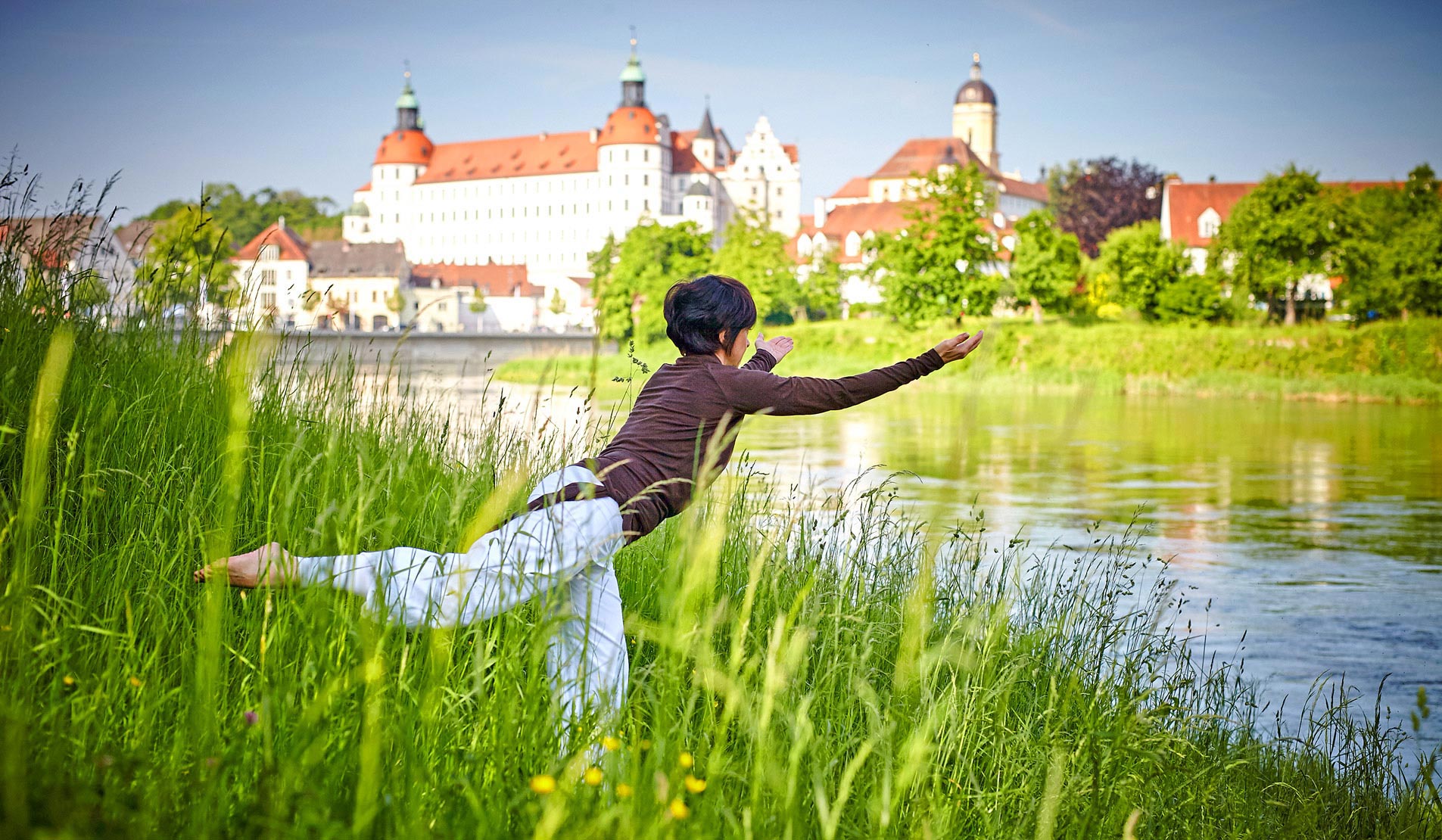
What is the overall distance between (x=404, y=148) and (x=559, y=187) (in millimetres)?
20782

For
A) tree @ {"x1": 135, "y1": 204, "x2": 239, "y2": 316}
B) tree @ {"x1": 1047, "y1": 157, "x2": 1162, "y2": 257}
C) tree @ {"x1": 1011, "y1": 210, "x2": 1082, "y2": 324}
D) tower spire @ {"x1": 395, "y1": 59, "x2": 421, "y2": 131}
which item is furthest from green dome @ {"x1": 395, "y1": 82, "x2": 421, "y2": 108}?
tree @ {"x1": 135, "y1": 204, "x2": 239, "y2": 316}

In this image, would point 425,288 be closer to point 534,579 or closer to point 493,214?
point 493,214

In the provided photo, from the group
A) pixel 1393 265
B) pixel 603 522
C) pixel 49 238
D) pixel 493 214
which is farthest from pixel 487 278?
pixel 603 522

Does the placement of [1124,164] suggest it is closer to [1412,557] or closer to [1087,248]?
[1087,248]

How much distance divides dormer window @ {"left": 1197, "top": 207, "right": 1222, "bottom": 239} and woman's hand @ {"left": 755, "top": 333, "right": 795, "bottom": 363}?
82.5 meters

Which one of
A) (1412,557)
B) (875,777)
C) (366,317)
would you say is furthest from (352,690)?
(366,317)

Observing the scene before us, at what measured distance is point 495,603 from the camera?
9.84 feet

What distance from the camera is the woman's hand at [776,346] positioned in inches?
175

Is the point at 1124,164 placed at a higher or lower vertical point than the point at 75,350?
higher

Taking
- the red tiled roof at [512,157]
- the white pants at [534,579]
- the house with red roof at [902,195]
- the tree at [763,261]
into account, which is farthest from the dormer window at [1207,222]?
the white pants at [534,579]

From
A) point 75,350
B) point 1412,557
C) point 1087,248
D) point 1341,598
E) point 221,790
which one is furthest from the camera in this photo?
point 1087,248

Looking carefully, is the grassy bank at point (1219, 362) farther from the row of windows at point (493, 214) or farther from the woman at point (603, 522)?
the row of windows at point (493, 214)

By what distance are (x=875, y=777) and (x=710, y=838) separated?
2.46ft

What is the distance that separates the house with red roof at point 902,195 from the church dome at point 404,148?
140ft
